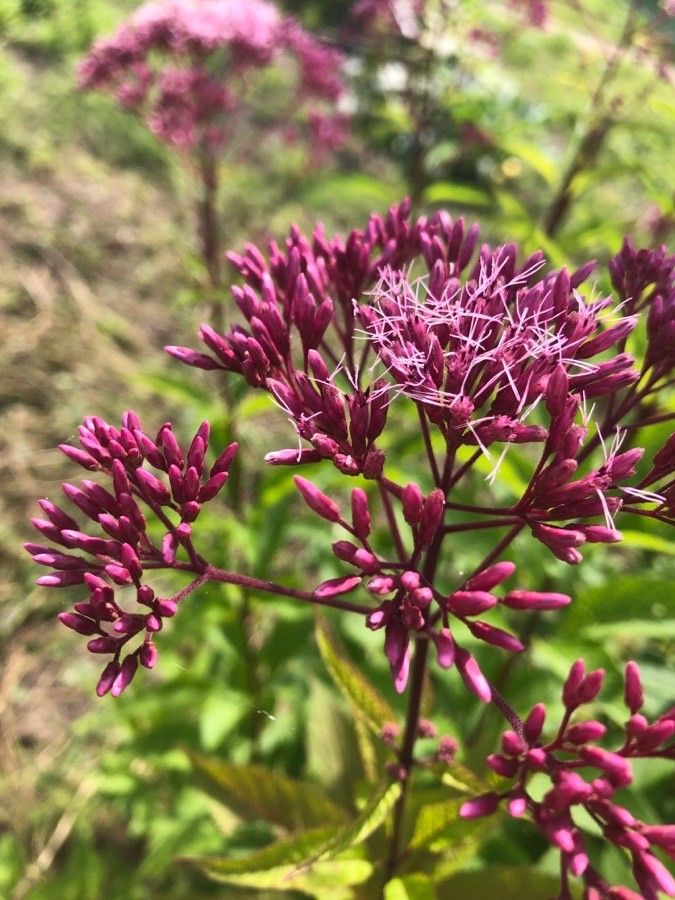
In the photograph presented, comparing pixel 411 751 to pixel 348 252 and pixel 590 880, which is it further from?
pixel 348 252

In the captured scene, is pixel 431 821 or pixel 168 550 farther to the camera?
pixel 431 821

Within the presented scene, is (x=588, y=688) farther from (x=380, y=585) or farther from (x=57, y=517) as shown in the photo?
(x=57, y=517)

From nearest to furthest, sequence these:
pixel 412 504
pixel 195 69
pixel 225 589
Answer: pixel 412 504 < pixel 225 589 < pixel 195 69

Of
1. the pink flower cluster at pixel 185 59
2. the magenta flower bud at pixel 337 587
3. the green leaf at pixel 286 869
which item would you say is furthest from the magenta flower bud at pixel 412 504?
the pink flower cluster at pixel 185 59

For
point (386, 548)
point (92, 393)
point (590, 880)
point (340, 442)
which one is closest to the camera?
point (590, 880)

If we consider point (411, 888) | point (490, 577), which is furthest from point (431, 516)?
point (411, 888)

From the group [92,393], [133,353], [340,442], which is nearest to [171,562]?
[340,442]

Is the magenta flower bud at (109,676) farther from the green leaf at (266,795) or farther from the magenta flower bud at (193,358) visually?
the green leaf at (266,795)
